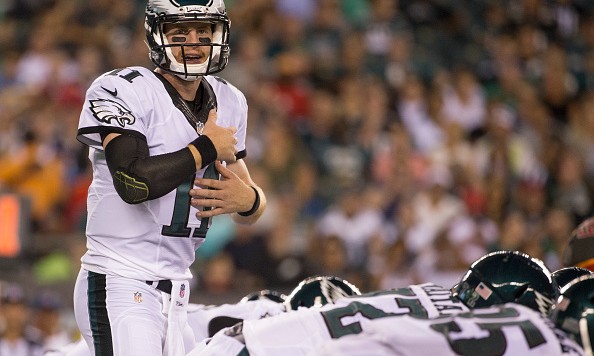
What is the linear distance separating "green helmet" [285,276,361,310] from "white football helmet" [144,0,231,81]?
3.88 feet

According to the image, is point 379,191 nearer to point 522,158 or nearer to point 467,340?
point 522,158

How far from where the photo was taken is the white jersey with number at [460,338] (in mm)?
3486

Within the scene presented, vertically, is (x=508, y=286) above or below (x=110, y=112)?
below

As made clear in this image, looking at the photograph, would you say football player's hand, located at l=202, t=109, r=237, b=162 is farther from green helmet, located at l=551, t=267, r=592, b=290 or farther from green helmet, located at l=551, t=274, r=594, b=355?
green helmet, located at l=551, t=267, r=592, b=290

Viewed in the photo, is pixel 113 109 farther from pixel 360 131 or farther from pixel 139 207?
pixel 360 131

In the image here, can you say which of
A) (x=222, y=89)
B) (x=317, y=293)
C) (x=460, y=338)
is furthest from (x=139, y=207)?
(x=460, y=338)

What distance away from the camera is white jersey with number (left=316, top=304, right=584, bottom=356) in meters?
3.49

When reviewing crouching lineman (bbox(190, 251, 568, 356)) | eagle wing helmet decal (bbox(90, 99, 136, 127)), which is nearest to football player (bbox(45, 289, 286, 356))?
crouching lineman (bbox(190, 251, 568, 356))

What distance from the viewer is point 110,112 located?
13.8ft

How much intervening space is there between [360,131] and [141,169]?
20.0 ft

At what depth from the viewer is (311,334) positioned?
3723 mm

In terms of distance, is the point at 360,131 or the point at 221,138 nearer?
the point at 221,138

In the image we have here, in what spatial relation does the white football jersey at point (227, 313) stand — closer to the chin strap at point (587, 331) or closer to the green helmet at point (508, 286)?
the green helmet at point (508, 286)

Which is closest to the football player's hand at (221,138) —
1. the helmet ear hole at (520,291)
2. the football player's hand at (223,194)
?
the football player's hand at (223,194)
